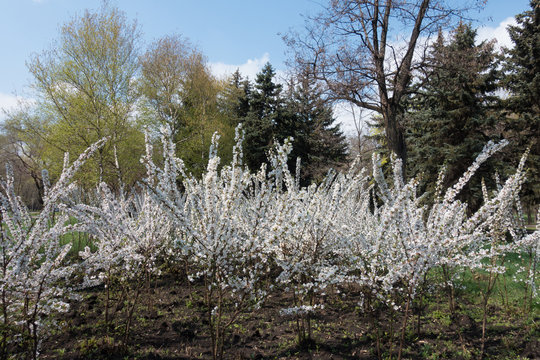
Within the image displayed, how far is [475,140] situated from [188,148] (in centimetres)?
1624

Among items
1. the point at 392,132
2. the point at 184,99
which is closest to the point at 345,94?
the point at 392,132

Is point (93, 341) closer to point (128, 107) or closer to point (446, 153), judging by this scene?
point (128, 107)

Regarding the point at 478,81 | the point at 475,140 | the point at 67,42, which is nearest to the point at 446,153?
the point at 475,140

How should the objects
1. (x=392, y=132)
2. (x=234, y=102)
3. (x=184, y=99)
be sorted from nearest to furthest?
(x=392, y=132)
(x=184, y=99)
(x=234, y=102)

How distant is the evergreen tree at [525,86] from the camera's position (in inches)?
563

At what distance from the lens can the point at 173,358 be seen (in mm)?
3238

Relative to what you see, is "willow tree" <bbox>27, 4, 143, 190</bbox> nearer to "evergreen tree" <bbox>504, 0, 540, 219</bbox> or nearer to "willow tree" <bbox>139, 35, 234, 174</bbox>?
"willow tree" <bbox>139, 35, 234, 174</bbox>

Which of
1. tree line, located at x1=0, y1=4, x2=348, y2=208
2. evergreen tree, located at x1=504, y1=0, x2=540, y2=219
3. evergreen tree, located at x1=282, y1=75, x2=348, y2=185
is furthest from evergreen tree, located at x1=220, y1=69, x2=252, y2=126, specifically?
evergreen tree, located at x1=504, y1=0, x2=540, y2=219

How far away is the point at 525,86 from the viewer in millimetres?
14586

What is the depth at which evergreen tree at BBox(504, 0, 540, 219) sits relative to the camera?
14312 mm

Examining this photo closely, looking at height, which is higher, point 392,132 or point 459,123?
point 459,123

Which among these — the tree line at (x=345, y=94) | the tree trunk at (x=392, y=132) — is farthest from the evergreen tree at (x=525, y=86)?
the tree trunk at (x=392, y=132)

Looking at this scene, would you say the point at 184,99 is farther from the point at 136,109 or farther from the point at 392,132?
the point at 392,132

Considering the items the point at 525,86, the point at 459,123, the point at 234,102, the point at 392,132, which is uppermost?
the point at 234,102
